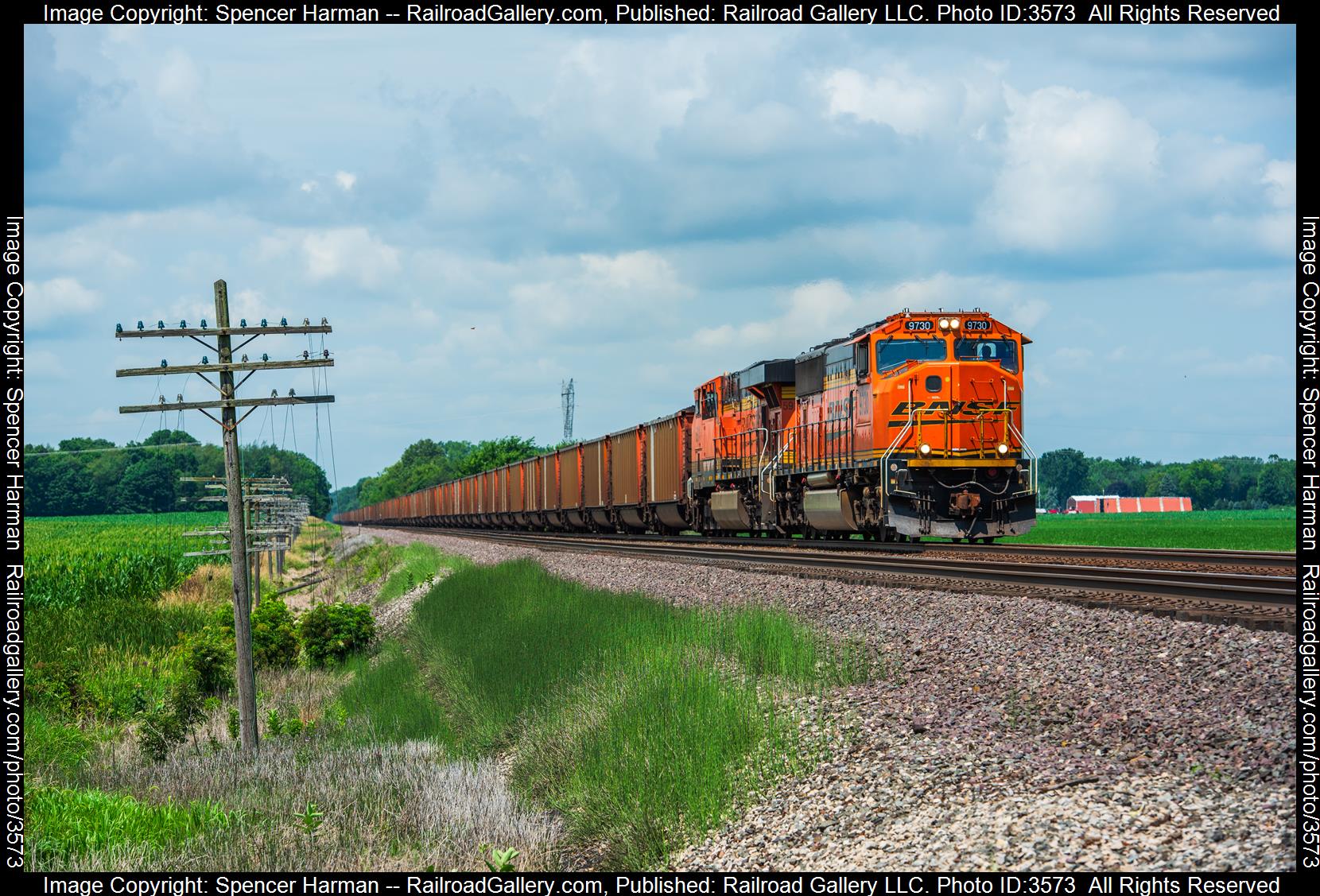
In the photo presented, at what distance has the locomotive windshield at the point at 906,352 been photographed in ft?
64.8

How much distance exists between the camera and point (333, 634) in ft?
65.1

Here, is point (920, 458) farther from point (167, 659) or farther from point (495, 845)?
point (167, 659)

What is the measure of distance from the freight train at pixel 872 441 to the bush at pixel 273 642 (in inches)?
403

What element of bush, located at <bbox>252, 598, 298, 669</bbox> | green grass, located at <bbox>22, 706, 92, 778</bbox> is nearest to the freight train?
bush, located at <bbox>252, 598, 298, 669</bbox>

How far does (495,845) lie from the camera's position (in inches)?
296

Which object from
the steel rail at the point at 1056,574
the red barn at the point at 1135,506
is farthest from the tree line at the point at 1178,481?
the steel rail at the point at 1056,574

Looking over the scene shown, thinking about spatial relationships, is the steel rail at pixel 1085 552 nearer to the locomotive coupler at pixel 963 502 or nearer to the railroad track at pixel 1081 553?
the railroad track at pixel 1081 553

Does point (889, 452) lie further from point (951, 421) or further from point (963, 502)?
point (963, 502)

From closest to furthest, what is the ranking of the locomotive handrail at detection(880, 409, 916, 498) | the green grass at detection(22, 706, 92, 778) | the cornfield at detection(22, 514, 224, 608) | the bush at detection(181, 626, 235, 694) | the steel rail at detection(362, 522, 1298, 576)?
the green grass at detection(22, 706, 92, 778) → the steel rail at detection(362, 522, 1298, 576) → the bush at detection(181, 626, 235, 694) → the locomotive handrail at detection(880, 409, 916, 498) → the cornfield at detection(22, 514, 224, 608)

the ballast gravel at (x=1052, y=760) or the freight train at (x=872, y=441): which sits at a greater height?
the freight train at (x=872, y=441)

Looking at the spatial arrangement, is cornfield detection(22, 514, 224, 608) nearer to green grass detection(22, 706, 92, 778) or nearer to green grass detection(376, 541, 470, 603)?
green grass detection(376, 541, 470, 603)

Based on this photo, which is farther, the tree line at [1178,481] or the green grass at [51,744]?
the tree line at [1178,481]

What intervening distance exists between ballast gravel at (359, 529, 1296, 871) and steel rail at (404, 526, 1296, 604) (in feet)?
5.73

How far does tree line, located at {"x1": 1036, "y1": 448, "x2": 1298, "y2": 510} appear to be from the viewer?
120m
